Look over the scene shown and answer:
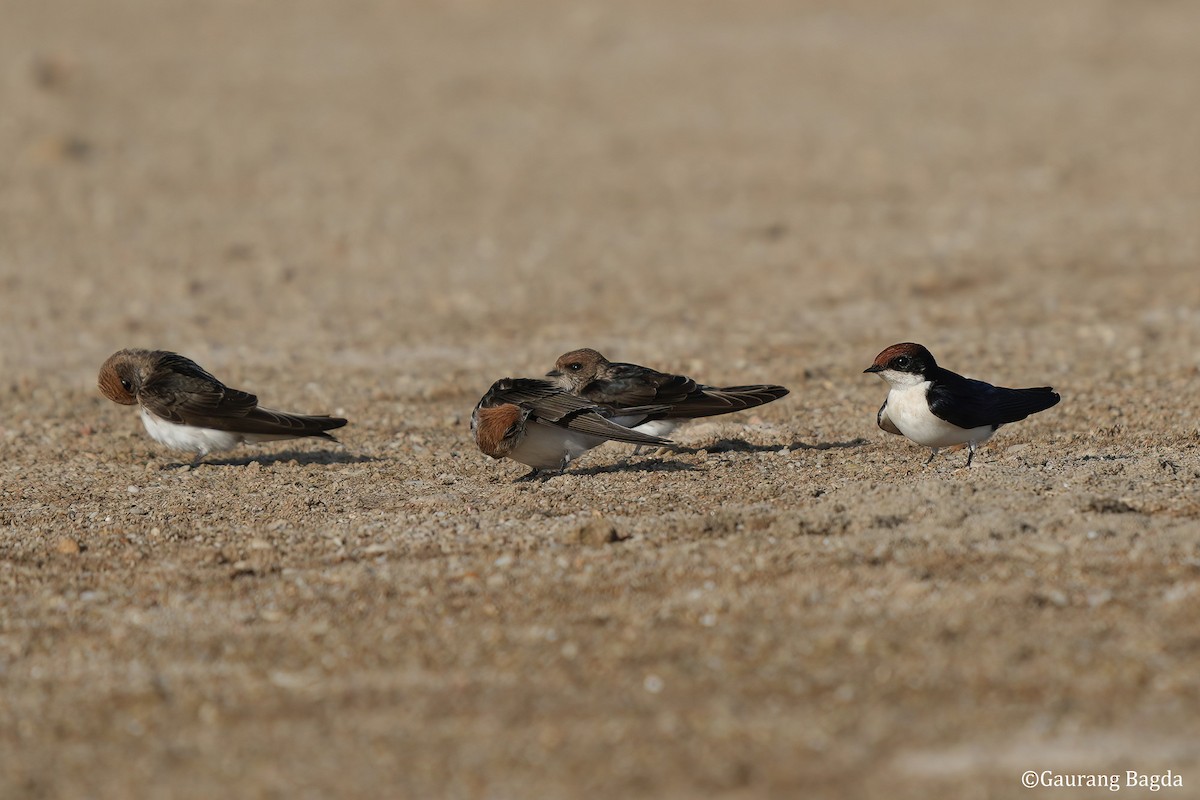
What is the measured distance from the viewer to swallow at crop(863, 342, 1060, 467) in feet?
24.9

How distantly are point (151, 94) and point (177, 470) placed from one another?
1444cm

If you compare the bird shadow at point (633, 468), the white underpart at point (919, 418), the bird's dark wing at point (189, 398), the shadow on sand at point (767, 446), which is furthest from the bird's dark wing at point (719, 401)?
the bird's dark wing at point (189, 398)

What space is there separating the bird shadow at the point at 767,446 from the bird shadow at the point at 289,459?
1.98 metres

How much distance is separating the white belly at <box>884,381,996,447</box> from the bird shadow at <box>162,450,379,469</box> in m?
3.11

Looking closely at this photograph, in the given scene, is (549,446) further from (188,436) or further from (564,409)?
(188,436)

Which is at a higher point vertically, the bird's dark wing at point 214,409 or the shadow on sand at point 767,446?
the bird's dark wing at point 214,409

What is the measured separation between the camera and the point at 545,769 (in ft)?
14.9

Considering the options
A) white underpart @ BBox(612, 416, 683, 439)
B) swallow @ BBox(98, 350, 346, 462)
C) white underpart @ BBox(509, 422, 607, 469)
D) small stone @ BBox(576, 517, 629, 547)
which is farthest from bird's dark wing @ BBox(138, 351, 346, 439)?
small stone @ BBox(576, 517, 629, 547)

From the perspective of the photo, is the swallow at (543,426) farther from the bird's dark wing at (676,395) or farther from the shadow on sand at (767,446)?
the shadow on sand at (767,446)

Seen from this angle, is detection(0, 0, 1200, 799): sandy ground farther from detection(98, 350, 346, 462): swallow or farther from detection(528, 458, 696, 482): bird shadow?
detection(98, 350, 346, 462): swallow

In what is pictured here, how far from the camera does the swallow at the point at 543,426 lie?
784 cm

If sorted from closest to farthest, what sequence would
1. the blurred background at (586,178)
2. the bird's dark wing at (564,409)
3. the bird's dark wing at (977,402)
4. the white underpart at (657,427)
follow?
the bird's dark wing at (977,402)
the bird's dark wing at (564,409)
the white underpart at (657,427)
the blurred background at (586,178)

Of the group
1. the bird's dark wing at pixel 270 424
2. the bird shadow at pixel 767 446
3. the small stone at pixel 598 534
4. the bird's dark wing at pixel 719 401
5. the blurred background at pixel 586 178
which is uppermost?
the blurred background at pixel 586 178

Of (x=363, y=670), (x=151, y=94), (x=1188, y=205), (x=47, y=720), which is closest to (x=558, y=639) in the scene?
(x=363, y=670)
